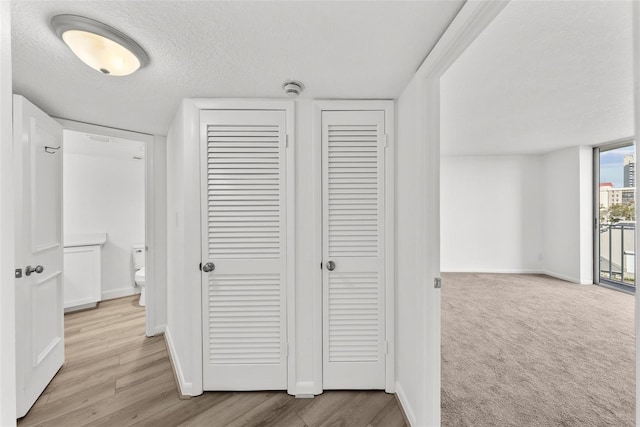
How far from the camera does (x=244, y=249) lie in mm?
1854

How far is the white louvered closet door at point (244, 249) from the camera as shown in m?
1.83

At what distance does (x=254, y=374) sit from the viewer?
1.85 m

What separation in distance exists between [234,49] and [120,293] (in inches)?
159

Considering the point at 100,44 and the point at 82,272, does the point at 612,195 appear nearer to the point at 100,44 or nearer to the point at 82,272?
the point at 100,44

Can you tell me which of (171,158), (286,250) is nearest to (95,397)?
(286,250)

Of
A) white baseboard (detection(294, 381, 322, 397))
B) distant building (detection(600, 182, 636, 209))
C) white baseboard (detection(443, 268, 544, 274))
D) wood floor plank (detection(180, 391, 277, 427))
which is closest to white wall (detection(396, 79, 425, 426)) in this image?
white baseboard (detection(294, 381, 322, 397))

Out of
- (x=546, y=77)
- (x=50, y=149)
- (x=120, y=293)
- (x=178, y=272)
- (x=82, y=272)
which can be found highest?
(x=546, y=77)

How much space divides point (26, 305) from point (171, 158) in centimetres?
144

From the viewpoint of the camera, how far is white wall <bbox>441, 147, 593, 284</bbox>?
15.9 feet

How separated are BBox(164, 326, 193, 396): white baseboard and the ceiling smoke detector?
2108 mm

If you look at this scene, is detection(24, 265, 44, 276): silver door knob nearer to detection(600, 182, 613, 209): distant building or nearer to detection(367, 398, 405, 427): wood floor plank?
detection(367, 398, 405, 427): wood floor plank

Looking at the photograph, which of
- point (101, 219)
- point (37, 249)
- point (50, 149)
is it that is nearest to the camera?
point (37, 249)

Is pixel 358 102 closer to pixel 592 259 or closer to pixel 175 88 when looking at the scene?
pixel 175 88

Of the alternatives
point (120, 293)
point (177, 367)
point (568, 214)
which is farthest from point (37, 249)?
point (568, 214)
